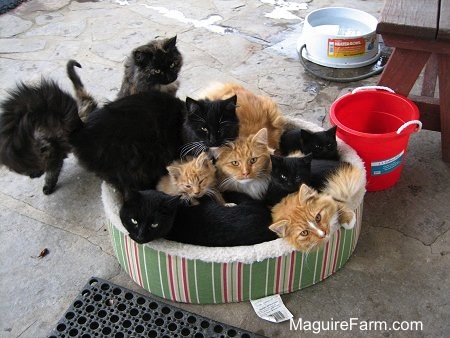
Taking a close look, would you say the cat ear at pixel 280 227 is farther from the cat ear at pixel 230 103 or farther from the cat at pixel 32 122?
the cat at pixel 32 122

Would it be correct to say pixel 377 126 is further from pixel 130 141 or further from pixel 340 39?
pixel 130 141

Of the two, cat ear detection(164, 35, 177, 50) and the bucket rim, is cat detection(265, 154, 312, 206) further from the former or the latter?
cat ear detection(164, 35, 177, 50)

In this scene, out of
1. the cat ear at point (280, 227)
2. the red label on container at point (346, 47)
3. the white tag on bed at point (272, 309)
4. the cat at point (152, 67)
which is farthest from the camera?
the red label on container at point (346, 47)

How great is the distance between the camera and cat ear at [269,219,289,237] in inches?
55.6

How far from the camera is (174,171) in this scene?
1626 mm

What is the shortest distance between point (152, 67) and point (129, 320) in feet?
3.42

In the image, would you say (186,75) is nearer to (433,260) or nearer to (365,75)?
(365,75)

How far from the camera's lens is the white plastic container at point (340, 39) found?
106 inches

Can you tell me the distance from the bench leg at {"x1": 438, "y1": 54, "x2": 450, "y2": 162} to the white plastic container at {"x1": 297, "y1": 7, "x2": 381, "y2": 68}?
34.3 inches

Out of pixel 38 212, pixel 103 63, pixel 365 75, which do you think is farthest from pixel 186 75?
pixel 38 212

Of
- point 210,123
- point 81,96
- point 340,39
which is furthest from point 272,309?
point 340,39

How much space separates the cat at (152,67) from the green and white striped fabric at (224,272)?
27.5 inches

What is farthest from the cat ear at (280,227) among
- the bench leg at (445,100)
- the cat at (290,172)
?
the bench leg at (445,100)

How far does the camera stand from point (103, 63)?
3004mm
